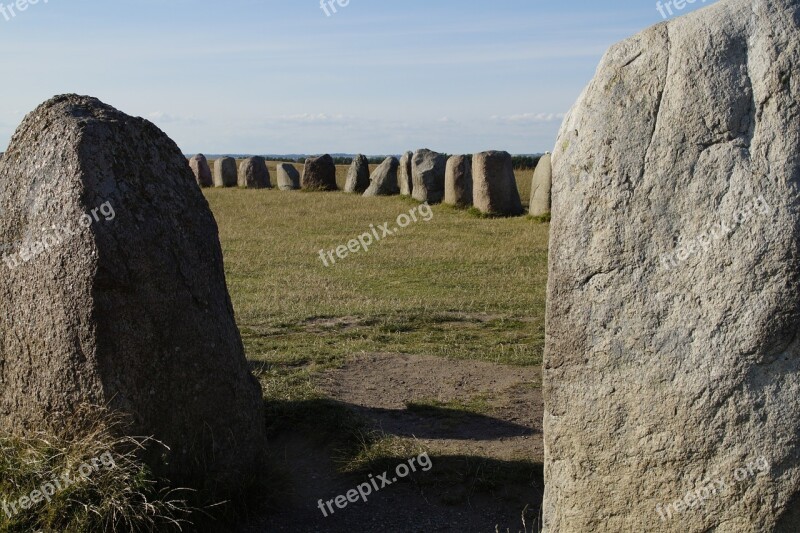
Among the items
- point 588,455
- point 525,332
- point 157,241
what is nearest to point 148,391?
point 157,241

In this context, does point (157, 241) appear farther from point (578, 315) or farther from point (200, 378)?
point (578, 315)

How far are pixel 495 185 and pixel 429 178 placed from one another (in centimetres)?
367

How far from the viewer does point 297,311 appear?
980cm

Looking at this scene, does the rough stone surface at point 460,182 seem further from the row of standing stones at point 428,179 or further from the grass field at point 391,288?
the grass field at point 391,288

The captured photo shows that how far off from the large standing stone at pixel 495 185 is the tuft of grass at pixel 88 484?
47.7ft

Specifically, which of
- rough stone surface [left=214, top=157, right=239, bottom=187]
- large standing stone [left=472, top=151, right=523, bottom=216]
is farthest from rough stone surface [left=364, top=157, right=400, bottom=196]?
rough stone surface [left=214, top=157, right=239, bottom=187]

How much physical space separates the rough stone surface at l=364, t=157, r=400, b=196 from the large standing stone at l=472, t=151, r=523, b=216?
21.8ft

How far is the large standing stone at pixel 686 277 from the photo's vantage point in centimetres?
327

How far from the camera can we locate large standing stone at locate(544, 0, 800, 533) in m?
3.27

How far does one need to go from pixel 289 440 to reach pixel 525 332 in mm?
3377

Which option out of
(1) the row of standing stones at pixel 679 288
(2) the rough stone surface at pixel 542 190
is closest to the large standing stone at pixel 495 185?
(2) the rough stone surface at pixel 542 190

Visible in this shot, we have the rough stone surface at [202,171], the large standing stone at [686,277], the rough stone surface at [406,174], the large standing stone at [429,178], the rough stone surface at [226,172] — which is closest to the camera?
the large standing stone at [686,277]

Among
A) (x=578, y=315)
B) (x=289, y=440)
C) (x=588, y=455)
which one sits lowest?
(x=289, y=440)

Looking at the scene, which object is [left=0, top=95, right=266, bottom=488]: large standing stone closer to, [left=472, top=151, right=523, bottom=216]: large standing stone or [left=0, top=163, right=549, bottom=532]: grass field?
[left=0, top=163, right=549, bottom=532]: grass field
